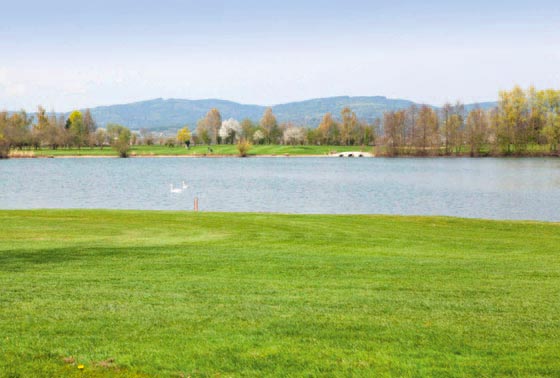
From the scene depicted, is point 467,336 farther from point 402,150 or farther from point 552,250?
point 402,150

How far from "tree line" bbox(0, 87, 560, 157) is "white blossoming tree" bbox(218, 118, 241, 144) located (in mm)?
792

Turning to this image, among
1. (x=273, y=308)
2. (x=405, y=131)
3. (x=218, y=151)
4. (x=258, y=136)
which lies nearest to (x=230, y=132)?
(x=258, y=136)

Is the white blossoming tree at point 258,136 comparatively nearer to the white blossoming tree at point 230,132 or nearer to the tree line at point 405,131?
the tree line at point 405,131

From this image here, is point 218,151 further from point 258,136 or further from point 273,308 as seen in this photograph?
point 273,308

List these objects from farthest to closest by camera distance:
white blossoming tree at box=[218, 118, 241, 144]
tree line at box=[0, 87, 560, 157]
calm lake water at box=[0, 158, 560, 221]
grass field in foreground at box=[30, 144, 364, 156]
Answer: white blossoming tree at box=[218, 118, 241, 144] → grass field in foreground at box=[30, 144, 364, 156] → tree line at box=[0, 87, 560, 157] → calm lake water at box=[0, 158, 560, 221]

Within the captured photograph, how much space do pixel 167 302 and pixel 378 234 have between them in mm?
12483

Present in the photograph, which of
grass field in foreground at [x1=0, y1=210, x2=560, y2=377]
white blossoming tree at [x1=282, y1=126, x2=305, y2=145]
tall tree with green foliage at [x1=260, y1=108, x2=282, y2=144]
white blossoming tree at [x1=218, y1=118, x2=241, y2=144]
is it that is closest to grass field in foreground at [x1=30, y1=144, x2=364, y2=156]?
tall tree with green foliage at [x1=260, y1=108, x2=282, y2=144]

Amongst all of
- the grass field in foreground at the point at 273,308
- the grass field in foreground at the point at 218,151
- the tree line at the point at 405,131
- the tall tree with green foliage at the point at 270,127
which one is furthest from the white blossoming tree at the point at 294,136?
the grass field in foreground at the point at 273,308

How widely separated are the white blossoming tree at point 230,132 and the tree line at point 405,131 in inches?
31.2

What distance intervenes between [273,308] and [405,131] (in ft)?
459

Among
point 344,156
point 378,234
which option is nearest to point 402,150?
point 344,156

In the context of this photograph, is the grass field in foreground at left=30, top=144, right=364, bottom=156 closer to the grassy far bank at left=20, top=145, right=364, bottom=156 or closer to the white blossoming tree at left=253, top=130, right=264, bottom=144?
the grassy far bank at left=20, top=145, right=364, bottom=156

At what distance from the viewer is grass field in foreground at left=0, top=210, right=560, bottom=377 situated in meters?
7.03

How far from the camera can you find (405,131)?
14488cm
